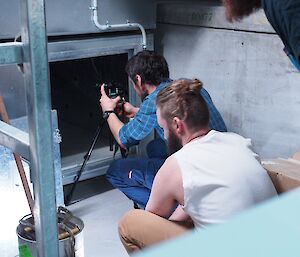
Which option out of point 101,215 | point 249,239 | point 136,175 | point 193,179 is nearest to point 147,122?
point 136,175

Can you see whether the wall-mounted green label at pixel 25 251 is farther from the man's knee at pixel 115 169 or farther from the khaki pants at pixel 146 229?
the man's knee at pixel 115 169

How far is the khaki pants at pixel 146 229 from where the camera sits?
6.26 feet

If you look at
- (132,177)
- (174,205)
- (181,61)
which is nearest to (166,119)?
(174,205)

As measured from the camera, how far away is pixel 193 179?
1.71 m

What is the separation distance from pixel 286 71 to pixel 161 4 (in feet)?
3.63

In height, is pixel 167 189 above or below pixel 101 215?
above

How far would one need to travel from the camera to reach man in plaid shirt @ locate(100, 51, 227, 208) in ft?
8.45

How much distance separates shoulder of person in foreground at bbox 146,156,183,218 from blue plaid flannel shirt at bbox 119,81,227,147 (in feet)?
2.23

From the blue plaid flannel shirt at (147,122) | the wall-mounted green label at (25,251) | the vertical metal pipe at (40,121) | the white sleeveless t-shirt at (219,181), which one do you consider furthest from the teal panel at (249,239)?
the blue plaid flannel shirt at (147,122)

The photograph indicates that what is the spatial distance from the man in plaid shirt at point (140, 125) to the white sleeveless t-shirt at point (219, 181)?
2.56ft

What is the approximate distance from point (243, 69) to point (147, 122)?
78 centimetres

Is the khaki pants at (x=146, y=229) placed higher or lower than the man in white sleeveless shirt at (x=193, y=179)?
lower

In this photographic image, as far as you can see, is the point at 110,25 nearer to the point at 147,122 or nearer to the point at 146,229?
the point at 147,122

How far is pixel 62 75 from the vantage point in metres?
4.18
